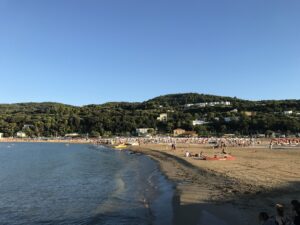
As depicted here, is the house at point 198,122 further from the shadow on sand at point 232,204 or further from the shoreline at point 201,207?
the shadow on sand at point 232,204

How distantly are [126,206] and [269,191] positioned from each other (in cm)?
675

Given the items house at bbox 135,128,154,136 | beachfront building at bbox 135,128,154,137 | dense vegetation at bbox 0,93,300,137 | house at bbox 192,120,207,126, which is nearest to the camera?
dense vegetation at bbox 0,93,300,137

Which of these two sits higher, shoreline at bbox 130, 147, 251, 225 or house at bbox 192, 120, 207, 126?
house at bbox 192, 120, 207, 126

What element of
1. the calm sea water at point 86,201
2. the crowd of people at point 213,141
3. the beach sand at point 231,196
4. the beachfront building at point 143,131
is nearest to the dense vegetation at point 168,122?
the beachfront building at point 143,131

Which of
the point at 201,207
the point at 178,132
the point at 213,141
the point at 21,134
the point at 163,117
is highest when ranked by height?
the point at 163,117

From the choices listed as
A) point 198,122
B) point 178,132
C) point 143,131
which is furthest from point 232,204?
point 198,122

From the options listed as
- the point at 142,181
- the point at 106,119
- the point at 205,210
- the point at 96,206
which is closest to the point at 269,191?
the point at 205,210

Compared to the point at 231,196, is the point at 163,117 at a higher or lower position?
higher

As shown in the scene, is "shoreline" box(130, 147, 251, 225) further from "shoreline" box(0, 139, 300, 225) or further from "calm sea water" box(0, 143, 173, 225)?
"calm sea water" box(0, 143, 173, 225)

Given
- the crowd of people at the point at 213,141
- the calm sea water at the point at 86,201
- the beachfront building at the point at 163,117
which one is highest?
the beachfront building at the point at 163,117

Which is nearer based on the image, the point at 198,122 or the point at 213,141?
the point at 213,141

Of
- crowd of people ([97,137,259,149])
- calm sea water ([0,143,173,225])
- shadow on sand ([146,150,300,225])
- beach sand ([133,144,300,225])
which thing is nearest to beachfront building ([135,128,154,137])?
crowd of people ([97,137,259,149])

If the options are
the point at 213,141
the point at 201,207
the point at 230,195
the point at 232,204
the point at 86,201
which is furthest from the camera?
the point at 213,141

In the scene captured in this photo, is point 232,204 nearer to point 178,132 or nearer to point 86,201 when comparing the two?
point 86,201
